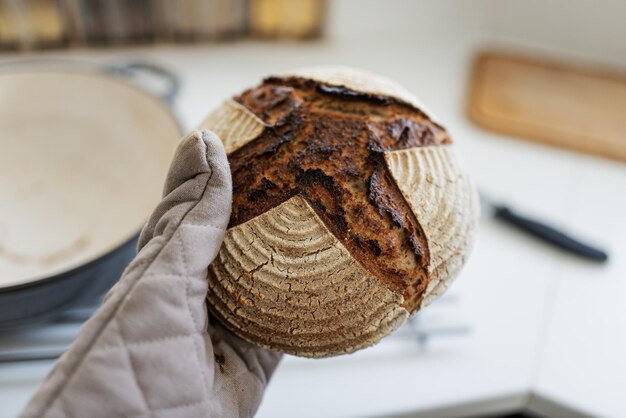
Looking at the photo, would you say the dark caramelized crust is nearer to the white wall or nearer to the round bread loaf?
the round bread loaf

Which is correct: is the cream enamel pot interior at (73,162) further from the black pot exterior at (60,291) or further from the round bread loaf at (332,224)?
the round bread loaf at (332,224)

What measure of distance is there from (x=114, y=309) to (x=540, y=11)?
97 cm

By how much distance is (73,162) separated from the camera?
2.70 ft

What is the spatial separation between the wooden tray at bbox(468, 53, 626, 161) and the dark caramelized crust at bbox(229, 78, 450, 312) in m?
0.47

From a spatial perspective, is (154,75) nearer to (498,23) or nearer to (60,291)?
(60,291)

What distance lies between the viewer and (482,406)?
680 millimetres

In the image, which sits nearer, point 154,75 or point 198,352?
point 198,352

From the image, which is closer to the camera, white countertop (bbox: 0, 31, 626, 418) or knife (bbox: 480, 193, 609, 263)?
white countertop (bbox: 0, 31, 626, 418)

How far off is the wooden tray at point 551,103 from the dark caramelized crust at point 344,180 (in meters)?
0.47

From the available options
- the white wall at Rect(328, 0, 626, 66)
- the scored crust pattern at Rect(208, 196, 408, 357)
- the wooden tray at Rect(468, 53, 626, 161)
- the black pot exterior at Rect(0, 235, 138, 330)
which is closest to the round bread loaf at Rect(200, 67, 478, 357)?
the scored crust pattern at Rect(208, 196, 408, 357)

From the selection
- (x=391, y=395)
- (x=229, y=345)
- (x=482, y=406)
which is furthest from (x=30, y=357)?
(x=482, y=406)

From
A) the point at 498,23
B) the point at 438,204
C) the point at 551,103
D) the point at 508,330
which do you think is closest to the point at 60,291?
the point at 438,204

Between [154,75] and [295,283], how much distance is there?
638mm

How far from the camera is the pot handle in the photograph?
873mm
